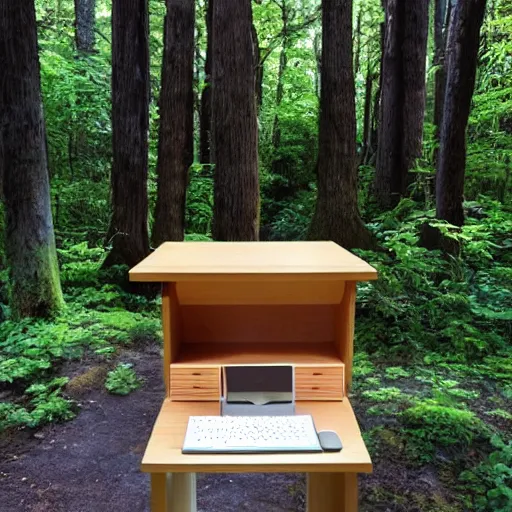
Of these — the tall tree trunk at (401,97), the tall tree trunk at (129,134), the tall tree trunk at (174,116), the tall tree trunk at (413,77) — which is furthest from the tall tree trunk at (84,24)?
the tall tree trunk at (413,77)

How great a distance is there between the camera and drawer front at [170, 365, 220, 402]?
1781 mm

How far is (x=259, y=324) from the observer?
2.09 meters

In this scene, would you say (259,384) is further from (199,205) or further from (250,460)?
(199,205)

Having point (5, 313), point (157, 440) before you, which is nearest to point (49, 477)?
point (157, 440)

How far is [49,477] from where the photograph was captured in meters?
2.97

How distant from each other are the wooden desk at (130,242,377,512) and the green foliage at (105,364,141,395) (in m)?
1.90

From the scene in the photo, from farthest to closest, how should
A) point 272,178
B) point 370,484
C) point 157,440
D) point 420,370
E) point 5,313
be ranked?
point 272,178, point 5,313, point 420,370, point 370,484, point 157,440

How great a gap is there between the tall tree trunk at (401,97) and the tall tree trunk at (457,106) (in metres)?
2.79

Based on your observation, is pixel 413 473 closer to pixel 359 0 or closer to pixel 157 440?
pixel 157 440

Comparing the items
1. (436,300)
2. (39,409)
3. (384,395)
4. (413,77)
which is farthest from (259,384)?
(413,77)

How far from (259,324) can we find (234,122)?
3532 mm

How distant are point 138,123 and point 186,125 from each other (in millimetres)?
872

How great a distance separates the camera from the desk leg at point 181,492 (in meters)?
1.89

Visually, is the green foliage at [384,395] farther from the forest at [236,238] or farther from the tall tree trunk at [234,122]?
the tall tree trunk at [234,122]
